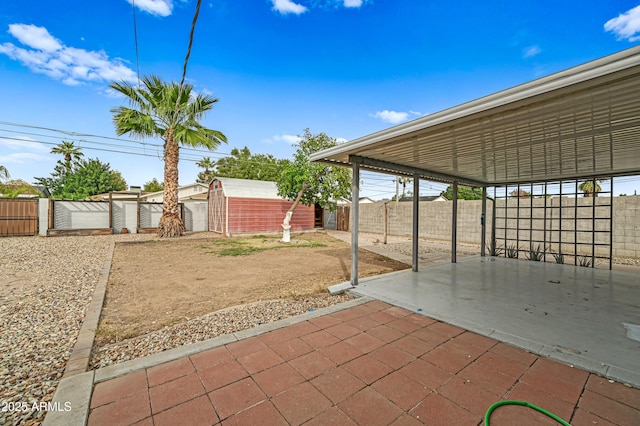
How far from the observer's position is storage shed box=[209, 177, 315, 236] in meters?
14.0

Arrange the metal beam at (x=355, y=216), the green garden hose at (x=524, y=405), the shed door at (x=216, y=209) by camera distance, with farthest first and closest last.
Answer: the shed door at (x=216, y=209) → the metal beam at (x=355, y=216) → the green garden hose at (x=524, y=405)

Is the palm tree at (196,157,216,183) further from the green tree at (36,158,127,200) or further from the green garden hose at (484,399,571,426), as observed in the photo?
the green garden hose at (484,399,571,426)

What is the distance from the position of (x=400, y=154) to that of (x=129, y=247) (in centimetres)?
950

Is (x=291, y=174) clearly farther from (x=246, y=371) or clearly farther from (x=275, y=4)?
(x=246, y=371)

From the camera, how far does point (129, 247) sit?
938 centimetres

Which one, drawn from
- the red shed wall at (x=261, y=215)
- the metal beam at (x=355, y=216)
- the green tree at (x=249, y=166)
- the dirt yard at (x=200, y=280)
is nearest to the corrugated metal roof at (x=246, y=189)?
the red shed wall at (x=261, y=215)

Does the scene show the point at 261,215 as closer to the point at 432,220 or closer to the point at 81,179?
the point at 432,220

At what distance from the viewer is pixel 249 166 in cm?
3162

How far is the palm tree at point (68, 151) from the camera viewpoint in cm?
2730

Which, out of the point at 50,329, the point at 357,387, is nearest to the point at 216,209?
the point at 50,329

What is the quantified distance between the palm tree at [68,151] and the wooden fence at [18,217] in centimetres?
2094

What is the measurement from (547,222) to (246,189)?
1278cm

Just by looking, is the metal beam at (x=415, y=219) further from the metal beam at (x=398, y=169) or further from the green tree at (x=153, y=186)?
the green tree at (x=153, y=186)

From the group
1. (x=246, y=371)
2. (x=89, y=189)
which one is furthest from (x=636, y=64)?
(x=89, y=189)
